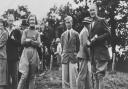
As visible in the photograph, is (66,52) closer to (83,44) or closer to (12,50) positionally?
(83,44)

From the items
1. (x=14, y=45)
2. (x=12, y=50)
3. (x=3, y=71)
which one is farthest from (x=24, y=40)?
(x=3, y=71)

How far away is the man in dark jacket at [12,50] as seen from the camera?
31.1 feet

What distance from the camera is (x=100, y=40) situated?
766cm

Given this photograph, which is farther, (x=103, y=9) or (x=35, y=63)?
(x=103, y=9)

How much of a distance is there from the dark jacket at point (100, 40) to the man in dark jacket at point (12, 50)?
2.43 meters

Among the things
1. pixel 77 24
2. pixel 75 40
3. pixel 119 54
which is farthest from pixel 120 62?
pixel 75 40

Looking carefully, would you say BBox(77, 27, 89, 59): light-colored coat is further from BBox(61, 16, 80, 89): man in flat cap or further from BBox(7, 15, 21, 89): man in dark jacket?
BBox(7, 15, 21, 89): man in dark jacket

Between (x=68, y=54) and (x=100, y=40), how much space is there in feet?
6.36

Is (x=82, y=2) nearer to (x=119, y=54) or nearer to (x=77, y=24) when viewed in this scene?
(x=77, y=24)

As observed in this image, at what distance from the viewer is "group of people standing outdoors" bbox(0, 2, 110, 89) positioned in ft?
25.3

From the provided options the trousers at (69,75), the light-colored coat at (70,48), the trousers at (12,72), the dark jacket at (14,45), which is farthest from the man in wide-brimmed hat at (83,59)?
the trousers at (12,72)

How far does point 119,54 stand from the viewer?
47156 mm

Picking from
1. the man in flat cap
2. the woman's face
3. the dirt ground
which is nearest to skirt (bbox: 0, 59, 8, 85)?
the woman's face

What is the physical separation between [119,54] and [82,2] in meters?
8.21
